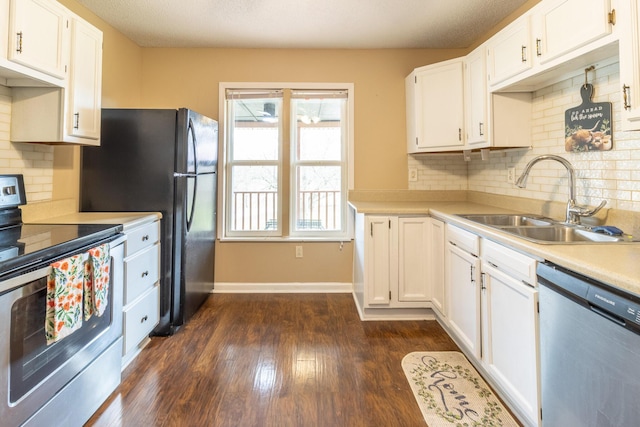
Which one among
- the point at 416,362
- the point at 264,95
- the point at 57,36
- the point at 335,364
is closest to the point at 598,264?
the point at 416,362

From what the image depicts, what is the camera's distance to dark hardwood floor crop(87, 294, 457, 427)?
162 centimetres

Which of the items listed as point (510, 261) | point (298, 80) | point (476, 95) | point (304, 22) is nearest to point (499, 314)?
point (510, 261)

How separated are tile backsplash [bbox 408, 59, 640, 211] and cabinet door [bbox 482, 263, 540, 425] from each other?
0.75m

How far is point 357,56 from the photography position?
332 centimetres

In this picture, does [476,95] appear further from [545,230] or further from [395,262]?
[395,262]

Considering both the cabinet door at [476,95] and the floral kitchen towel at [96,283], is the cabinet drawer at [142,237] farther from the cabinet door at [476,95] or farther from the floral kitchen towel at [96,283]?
the cabinet door at [476,95]

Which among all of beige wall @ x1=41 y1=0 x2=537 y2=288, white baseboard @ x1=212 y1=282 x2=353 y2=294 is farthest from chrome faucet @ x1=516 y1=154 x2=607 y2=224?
white baseboard @ x1=212 y1=282 x2=353 y2=294

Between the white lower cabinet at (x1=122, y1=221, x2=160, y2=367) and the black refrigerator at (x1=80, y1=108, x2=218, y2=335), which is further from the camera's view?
the black refrigerator at (x1=80, y1=108, x2=218, y2=335)

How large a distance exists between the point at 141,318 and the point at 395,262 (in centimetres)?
184

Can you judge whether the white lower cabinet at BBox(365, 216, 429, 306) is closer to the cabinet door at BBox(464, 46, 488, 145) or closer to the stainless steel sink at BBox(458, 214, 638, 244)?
the stainless steel sink at BBox(458, 214, 638, 244)

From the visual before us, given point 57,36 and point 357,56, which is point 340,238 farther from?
point 57,36

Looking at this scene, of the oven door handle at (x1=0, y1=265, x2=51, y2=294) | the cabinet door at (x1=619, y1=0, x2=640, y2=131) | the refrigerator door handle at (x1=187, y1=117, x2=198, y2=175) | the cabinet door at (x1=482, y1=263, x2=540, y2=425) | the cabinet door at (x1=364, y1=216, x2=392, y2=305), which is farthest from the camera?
the cabinet door at (x1=364, y1=216, x2=392, y2=305)

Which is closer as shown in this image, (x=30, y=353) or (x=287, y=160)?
(x=30, y=353)

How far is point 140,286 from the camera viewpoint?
2.10 metres
